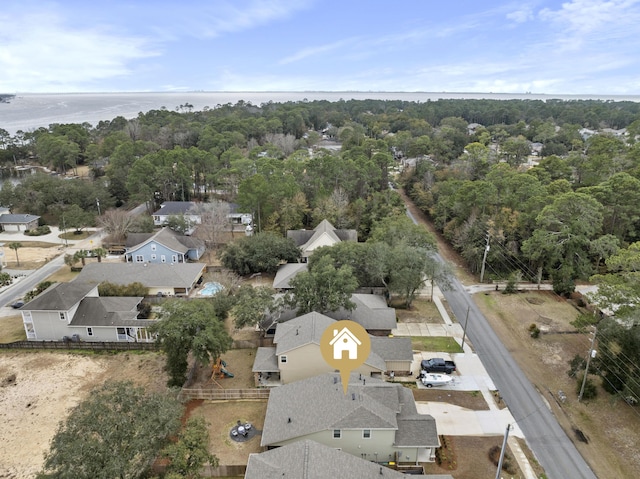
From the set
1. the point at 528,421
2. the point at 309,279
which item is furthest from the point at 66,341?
the point at 528,421

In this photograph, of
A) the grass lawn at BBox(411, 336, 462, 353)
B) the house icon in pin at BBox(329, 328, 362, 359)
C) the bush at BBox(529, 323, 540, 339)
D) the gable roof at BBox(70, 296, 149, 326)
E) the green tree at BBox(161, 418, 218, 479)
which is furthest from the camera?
the bush at BBox(529, 323, 540, 339)

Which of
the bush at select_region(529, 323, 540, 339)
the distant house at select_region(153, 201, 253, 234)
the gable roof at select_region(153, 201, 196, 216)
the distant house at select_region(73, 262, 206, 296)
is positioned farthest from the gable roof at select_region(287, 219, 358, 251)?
the bush at select_region(529, 323, 540, 339)

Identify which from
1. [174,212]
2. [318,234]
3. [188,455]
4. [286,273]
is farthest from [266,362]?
[174,212]

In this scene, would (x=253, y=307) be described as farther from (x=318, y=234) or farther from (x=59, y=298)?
(x=318, y=234)

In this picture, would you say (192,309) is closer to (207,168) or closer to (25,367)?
(25,367)

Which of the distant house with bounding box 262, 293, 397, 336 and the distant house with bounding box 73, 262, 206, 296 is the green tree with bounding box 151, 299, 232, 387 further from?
the distant house with bounding box 73, 262, 206, 296
